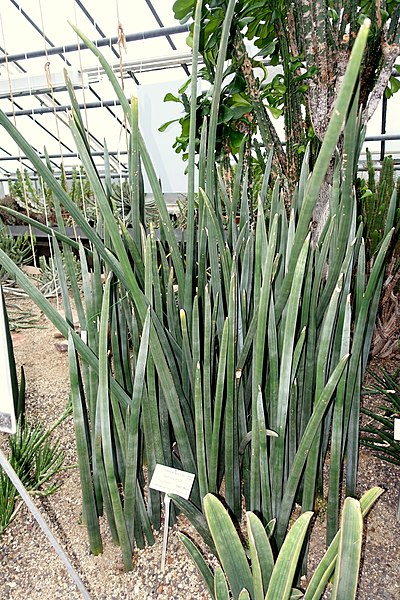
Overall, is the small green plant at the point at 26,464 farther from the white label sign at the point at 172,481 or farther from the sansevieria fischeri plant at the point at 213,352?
the white label sign at the point at 172,481

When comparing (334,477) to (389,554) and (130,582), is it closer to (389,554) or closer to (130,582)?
(389,554)

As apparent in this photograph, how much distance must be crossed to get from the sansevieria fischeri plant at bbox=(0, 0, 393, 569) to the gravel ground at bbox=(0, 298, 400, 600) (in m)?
0.03

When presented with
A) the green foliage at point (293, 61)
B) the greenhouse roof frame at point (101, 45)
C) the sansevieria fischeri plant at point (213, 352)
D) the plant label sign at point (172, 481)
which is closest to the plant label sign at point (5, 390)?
the sansevieria fischeri plant at point (213, 352)

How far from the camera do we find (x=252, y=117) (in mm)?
1042

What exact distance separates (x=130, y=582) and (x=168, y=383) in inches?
11.7

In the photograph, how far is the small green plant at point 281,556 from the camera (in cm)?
34

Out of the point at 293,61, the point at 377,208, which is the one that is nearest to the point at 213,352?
the point at 293,61

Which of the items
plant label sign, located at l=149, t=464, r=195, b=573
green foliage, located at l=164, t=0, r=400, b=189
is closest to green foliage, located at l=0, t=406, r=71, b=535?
plant label sign, located at l=149, t=464, r=195, b=573

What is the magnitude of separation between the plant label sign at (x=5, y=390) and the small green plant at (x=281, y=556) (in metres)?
0.24

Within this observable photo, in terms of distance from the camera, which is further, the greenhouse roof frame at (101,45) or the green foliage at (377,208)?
the greenhouse roof frame at (101,45)

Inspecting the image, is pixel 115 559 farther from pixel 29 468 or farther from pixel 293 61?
pixel 293 61

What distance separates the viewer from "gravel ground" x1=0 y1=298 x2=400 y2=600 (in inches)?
23.2

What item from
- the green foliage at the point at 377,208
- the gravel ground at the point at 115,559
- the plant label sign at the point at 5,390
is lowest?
the gravel ground at the point at 115,559

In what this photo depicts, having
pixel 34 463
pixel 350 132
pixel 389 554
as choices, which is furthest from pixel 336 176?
pixel 34 463
